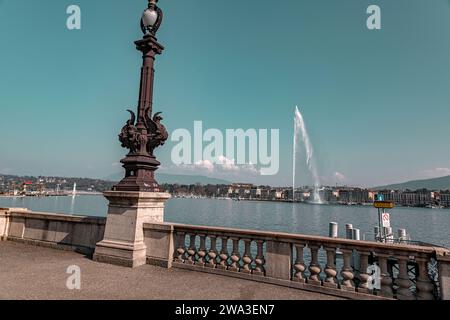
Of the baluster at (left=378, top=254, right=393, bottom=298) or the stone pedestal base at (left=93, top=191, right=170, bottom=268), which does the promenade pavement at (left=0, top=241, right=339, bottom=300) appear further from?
the baluster at (left=378, top=254, right=393, bottom=298)

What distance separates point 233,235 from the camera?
22.6 ft

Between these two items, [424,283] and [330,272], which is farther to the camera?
[330,272]

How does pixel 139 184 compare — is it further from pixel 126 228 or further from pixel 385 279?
pixel 385 279

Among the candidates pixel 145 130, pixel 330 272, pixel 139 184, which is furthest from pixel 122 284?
pixel 145 130

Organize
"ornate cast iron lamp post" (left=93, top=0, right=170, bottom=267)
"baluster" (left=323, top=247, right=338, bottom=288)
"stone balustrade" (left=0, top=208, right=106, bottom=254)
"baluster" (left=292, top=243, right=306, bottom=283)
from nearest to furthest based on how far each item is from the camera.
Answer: "baluster" (left=323, top=247, right=338, bottom=288) < "baluster" (left=292, top=243, right=306, bottom=283) < "ornate cast iron lamp post" (left=93, top=0, right=170, bottom=267) < "stone balustrade" (left=0, top=208, right=106, bottom=254)

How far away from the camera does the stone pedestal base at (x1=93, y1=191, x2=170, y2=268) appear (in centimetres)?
742

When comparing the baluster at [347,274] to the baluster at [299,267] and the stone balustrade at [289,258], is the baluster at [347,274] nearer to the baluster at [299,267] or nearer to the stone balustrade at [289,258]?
the stone balustrade at [289,258]

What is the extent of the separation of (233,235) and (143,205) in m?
2.80

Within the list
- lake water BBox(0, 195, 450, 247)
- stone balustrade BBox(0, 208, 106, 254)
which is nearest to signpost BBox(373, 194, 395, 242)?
lake water BBox(0, 195, 450, 247)

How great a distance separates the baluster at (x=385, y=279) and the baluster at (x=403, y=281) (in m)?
0.15

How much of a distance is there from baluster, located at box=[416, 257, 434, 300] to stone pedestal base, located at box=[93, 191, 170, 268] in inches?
249

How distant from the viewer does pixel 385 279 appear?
529cm

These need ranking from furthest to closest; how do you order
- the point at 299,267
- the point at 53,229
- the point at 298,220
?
the point at 298,220 < the point at 53,229 < the point at 299,267

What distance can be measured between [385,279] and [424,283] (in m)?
0.61
